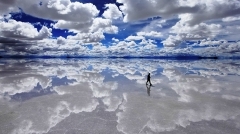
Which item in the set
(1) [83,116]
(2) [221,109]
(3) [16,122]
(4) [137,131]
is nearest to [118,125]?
(4) [137,131]

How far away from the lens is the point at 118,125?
821cm

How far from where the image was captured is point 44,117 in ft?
30.0

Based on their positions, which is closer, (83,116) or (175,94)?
(83,116)

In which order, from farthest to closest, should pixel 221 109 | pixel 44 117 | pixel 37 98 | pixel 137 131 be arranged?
pixel 37 98
pixel 221 109
pixel 44 117
pixel 137 131

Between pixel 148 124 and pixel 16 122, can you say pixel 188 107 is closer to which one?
pixel 148 124

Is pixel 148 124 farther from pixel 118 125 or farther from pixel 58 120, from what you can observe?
pixel 58 120

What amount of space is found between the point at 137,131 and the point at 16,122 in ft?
18.5

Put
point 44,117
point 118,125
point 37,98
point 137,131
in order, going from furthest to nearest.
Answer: point 37,98 < point 44,117 < point 118,125 < point 137,131

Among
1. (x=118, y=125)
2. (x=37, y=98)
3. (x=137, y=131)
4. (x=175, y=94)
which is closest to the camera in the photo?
(x=137, y=131)

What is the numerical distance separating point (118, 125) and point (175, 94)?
315 inches

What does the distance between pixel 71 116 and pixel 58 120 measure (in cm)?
78

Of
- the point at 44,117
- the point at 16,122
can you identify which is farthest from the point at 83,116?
the point at 16,122

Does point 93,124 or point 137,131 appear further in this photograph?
point 93,124

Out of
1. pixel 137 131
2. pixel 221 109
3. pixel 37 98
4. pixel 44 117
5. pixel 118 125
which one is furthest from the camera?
pixel 37 98
